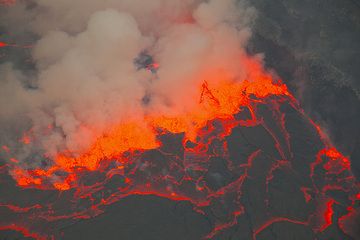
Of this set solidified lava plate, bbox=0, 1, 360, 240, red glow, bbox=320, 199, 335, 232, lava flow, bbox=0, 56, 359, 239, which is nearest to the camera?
solidified lava plate, bbox=0, 1, 360, 240

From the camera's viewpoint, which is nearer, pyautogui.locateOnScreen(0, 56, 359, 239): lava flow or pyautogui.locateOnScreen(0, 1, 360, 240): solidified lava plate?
pyautogui.locateOnScreen(0, 1, 360, 240): solidified lava plate

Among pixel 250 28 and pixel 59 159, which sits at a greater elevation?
pixel 250 28

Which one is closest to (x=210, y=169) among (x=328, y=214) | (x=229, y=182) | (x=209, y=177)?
(x=209, y=177)

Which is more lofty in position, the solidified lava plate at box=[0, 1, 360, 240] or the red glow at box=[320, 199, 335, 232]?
the solidified lava plate at box=[0, 1, 360, 240]

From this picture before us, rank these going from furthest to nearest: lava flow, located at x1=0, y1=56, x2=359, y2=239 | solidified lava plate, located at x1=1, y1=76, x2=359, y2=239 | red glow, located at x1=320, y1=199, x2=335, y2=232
Result: 1. red glow, located at x1=320, y1=199, x2=335, y2=232
2. lava flow, located at x1=0, y1=56, x2=359, y2=239
3. solidified lava plate, located at x1=1, y1=76, x2=359, y2=239

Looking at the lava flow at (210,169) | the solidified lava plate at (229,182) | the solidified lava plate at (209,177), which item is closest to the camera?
the solidified lava plate at (209,177)

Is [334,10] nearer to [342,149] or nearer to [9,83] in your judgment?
[342,149]

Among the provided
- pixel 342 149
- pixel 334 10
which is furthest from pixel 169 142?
pixel 334 10

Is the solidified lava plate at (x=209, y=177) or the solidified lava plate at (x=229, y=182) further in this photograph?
the solidified lava plate at (x=229, y=182)
